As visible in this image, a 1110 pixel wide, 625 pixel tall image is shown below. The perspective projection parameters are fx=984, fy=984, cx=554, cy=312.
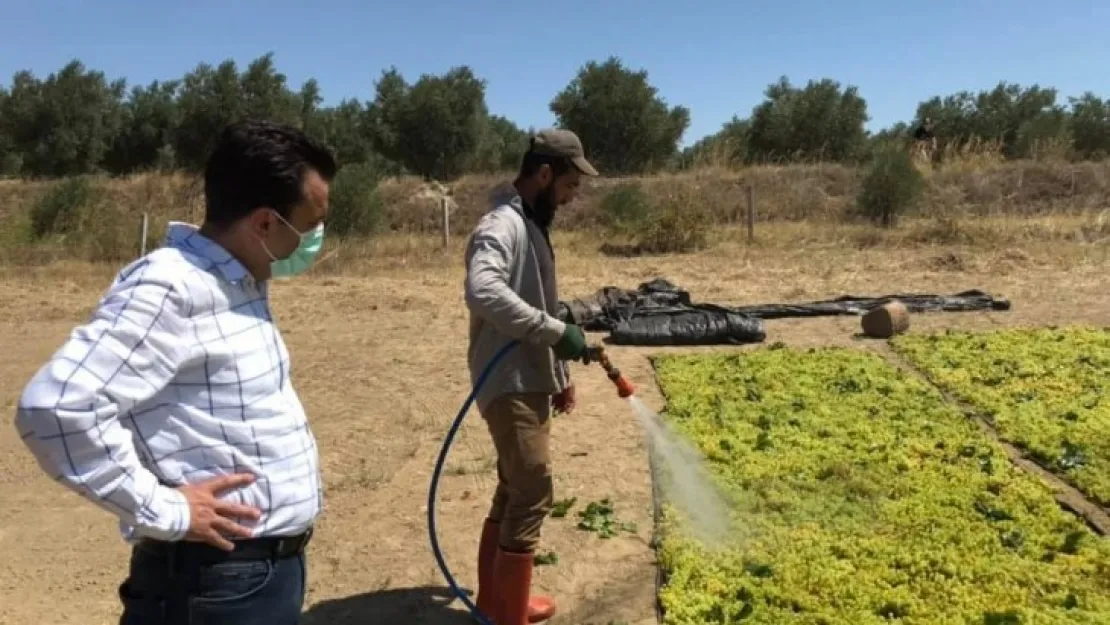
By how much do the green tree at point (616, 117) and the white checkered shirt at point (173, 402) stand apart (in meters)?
31.0

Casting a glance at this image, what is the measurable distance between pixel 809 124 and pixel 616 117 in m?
6.83

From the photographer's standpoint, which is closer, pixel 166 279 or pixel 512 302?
pixel 166 279

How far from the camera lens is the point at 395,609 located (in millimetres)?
3998

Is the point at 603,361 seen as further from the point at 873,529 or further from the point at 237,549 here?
the point at 873,529

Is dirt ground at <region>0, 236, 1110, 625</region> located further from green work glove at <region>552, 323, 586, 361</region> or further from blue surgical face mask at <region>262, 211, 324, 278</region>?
blue surgical face mask at <region>262, 211, 324, 278</region>

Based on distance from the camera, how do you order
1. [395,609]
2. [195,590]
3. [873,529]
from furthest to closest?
[873,529]
[395,609]
[195,590]

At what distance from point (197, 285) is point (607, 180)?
81.1ft

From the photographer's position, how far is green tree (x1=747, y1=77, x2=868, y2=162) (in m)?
33.6

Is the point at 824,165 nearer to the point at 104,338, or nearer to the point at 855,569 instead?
the point at 855,569

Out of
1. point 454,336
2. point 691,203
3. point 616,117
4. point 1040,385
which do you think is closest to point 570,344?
point 1040,385

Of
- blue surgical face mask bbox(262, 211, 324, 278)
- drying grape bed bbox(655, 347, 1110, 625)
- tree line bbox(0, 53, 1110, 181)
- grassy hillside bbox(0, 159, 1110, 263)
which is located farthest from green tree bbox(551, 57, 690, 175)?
blue surgical face mask bbox(262, 211, 324, 278)

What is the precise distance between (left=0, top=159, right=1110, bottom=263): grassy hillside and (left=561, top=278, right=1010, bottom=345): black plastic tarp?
6.68 m

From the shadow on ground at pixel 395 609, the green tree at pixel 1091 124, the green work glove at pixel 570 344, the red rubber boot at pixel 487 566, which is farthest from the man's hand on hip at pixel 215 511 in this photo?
the green tree at pixel 1091 124

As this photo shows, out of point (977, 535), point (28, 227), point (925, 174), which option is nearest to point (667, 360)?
point (977, 535)
